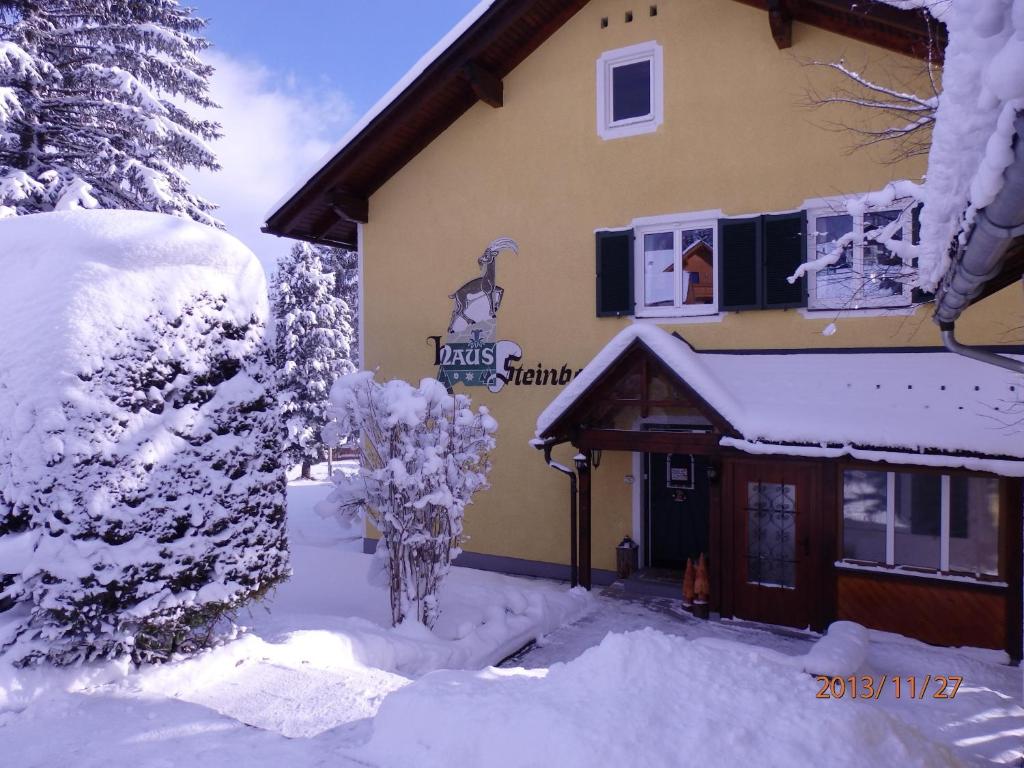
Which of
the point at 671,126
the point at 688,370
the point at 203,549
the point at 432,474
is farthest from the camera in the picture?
the point at 671,126

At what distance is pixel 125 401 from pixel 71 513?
958mm

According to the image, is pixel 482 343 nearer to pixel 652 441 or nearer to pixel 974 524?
pixel 652 441

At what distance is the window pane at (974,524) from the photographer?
24.5 ft

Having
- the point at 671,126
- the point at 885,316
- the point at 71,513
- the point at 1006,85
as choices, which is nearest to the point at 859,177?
the point at 885,316

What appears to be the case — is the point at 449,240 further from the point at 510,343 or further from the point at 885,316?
the point at 885,316

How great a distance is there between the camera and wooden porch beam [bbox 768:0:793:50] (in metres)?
9.16

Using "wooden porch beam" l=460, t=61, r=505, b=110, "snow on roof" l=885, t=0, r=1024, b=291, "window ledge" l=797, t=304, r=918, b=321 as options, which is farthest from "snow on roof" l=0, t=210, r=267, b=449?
"window ledge" l=797, t=304, r=918, b=321

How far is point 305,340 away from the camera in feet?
90.1

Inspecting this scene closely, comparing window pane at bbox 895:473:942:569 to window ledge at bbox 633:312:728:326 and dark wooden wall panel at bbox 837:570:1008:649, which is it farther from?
window ledge at bbox 633:312:728:326

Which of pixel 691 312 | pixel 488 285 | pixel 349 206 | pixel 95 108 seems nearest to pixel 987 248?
pixel 691 312

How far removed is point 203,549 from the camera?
225 inches

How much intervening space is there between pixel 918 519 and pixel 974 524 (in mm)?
554

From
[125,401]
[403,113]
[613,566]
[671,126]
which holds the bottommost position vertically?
[613,566]

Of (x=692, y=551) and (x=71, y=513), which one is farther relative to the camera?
(x=692, y=551)
